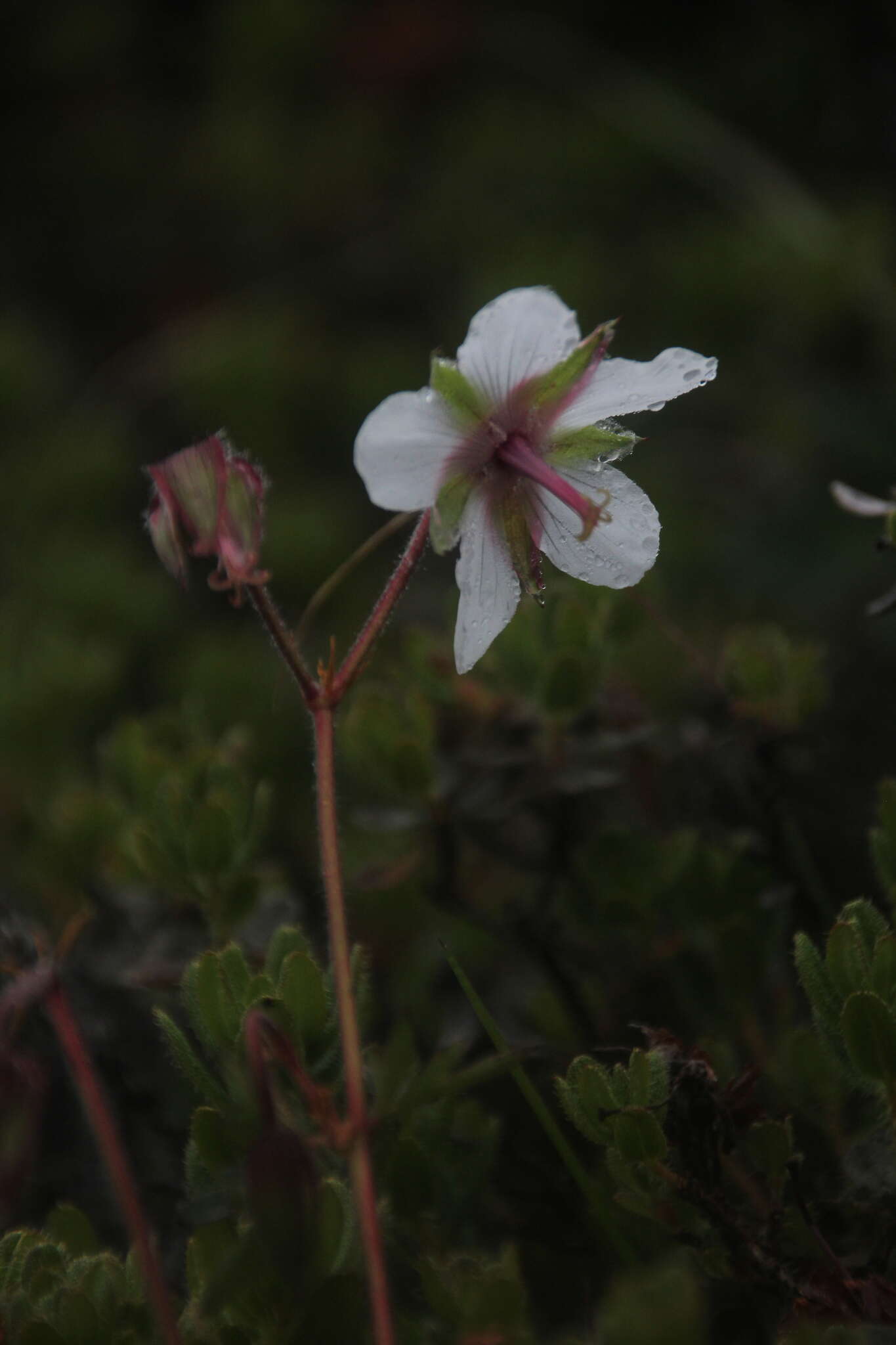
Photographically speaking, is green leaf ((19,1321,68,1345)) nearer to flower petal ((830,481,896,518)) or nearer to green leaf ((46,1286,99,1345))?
green leaf ((46,1286,99,1345))

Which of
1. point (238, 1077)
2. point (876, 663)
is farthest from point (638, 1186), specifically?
point (876, 663)

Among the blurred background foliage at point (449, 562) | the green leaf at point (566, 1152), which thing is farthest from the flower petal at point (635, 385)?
the green leaf at point (566, 1152)

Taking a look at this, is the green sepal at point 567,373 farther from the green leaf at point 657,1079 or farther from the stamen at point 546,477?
the green leaf at point 657,1079

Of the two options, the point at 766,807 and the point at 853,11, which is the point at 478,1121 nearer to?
the point at 766,807

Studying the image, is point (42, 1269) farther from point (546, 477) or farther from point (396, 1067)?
point (546, 477)

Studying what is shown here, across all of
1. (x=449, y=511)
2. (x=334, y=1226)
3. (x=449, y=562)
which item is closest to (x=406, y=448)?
(x=449, y=511)
